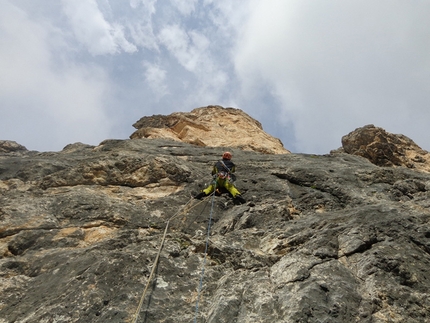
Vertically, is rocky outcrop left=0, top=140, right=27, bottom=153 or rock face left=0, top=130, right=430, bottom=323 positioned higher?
rocky outcrop left=0, top=140, right=27, bottom=153

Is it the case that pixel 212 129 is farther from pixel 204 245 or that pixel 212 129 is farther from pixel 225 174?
pixel 204 245

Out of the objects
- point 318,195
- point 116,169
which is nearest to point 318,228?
point 318,195

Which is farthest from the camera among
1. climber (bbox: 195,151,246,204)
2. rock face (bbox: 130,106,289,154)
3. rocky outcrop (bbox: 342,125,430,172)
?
→ rocky outcrop (bbox: 342,125,430,172)

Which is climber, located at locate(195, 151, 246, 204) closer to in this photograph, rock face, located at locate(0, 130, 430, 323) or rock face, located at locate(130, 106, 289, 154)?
rock face, located at locate(0, 130, 430, 323)

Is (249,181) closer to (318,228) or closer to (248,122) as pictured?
(318,228)

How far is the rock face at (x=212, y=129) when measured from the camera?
72.9 feet

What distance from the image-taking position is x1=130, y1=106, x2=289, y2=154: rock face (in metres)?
22.2

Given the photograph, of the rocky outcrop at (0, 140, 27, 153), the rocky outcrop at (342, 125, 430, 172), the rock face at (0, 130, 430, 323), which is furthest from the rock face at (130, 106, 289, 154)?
the rock face at (0, 130, 430, 323)

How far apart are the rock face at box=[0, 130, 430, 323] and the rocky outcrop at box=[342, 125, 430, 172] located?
1284 cm

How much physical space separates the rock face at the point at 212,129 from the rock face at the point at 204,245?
1153cm

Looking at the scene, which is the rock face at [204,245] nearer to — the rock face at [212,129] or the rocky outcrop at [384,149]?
the rock face at [212,129]

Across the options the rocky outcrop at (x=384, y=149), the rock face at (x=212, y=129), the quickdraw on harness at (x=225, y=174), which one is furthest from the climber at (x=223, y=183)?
the rocky outcrop at (x=384, y=149)

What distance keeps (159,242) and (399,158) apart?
64.7ft

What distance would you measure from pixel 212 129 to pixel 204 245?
1754 cm
